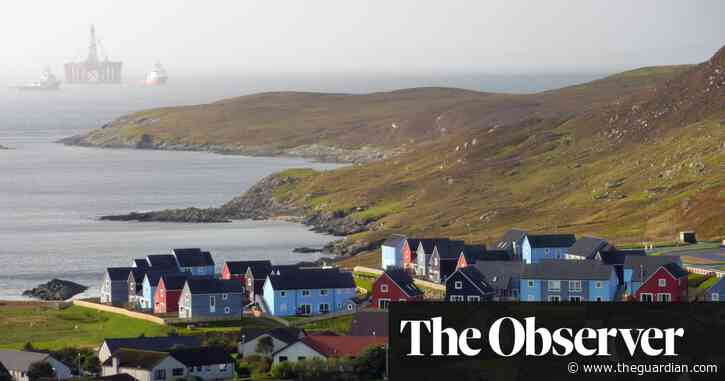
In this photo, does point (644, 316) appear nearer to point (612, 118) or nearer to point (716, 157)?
point (716, 157)

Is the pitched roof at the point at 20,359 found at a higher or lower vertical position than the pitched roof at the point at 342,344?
lower

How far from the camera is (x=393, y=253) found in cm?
6856

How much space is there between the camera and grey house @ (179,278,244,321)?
5319 centimetres

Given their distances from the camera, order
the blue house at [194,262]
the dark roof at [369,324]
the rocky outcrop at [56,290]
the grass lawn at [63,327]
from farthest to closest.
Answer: the rocky outcrop at [56,290] → the blue house at [194,262] → the grass lawn at [63,327] → the dark roof at [369,324]

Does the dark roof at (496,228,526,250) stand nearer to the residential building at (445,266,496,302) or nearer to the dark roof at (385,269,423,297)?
the dark roof at (385,269,423,297)

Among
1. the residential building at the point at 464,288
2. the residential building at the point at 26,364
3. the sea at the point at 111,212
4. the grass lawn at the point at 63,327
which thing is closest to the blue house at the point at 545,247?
the residential building at the point at 464,288

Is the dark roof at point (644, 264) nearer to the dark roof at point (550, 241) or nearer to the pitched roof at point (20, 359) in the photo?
the dark roof at point (550, 241)

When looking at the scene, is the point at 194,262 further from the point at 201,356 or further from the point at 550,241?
the point at 201,356

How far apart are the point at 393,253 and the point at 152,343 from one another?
26.9 meters

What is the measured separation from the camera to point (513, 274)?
5447 centimetres

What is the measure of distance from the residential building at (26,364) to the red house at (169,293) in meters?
14.2

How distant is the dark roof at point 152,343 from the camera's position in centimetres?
4194

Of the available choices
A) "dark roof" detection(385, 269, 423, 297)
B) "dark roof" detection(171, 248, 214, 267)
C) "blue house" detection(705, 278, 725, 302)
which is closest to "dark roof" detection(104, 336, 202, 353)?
"dark roof" detection(385, 269, 423, 297)

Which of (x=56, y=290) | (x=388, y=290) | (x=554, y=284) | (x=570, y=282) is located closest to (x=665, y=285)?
(x=570, y=282)
